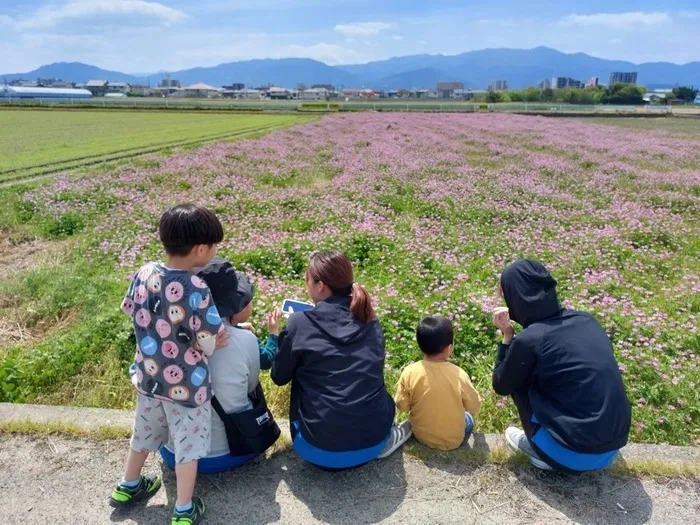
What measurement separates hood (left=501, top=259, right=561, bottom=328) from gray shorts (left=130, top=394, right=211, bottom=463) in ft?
6.66

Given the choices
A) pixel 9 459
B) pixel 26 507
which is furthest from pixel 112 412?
pixel 26 507

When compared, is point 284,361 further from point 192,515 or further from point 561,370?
point 561,370

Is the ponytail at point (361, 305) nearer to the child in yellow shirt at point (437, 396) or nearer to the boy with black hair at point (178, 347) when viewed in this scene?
the child in yellow shirt at point (437, 396)

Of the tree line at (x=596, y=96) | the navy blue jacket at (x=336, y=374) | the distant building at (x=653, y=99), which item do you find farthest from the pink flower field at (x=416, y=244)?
the distant building at (x=653, y=99)

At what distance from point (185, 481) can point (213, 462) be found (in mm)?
351

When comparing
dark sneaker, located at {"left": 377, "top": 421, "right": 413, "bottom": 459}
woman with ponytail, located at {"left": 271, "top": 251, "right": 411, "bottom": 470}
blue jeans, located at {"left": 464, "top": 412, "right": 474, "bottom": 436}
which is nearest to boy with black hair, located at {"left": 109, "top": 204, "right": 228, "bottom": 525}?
woman with ponytail, located at {"left": 271, "top": 251, "right": 411, "bottom": 470}

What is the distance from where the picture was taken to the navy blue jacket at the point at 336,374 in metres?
3.04

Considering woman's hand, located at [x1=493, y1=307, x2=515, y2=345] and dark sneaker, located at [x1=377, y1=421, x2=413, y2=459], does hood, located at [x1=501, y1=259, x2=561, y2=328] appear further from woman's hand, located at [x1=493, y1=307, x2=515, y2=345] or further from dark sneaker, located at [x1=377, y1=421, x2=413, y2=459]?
dark sneaker, located at [x1=377, y1=421, x2=413, y2=459]

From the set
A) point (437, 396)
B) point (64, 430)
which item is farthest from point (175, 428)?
point (437, 396)

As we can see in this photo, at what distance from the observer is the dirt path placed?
2.92 m

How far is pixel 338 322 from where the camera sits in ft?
10.3

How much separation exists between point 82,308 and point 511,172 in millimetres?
13044

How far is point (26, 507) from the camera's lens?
2.96 m

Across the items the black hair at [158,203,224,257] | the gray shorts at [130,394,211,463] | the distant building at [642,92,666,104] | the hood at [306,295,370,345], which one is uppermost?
the distant building at [642,92,666,104]
